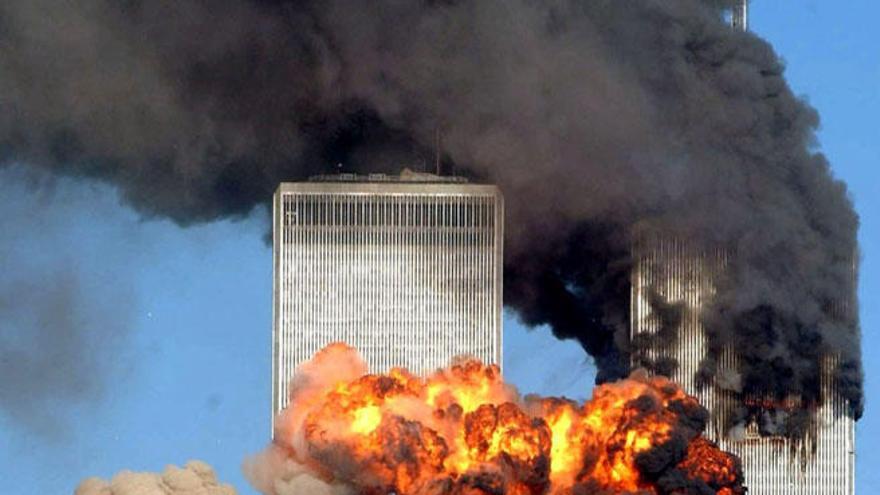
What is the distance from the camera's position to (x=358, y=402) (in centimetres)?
19288

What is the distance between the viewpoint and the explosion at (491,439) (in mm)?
190125

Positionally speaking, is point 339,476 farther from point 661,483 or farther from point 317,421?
point 661,483

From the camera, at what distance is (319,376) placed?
19850cm

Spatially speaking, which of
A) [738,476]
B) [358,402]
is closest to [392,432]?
[358,402]

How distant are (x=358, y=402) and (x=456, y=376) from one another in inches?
274

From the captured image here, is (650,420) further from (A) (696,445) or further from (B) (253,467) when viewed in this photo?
(B) (253,467)

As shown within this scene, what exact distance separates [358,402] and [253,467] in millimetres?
8593

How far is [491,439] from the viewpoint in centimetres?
19112

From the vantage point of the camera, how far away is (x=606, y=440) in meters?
194

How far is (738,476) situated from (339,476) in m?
19.4

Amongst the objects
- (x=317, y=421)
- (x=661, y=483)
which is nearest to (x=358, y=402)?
(x=317, y=421)

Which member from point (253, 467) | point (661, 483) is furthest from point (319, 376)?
point (661, 483)

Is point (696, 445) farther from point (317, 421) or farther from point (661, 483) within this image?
point (317, 421)

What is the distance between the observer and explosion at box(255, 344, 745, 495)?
624ft
